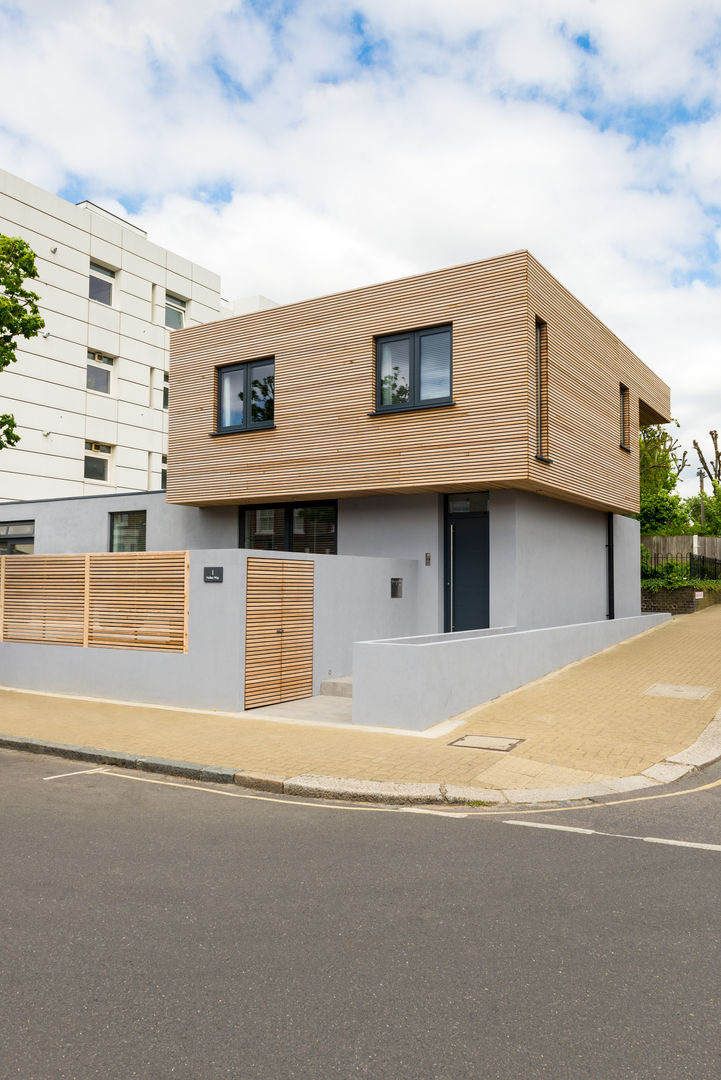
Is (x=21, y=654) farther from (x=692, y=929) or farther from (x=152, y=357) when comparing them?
(x=152, y=357)

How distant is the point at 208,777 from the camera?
7969 mm

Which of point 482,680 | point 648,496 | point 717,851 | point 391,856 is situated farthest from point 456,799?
point 648,496

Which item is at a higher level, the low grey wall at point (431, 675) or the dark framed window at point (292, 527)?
the dark framed window at point (292, 527)

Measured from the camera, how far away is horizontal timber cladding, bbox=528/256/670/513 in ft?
50.4

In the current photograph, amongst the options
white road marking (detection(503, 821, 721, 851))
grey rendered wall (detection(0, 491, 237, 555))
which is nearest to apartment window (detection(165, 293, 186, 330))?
grey rendered wall (detection(0, 491, 237, 555))

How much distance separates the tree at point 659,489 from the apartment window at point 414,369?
12962mm

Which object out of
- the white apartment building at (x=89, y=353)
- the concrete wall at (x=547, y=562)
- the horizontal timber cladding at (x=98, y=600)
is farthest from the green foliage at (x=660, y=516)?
the white apartment building at (x=89, y=353)

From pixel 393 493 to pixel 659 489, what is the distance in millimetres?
22957

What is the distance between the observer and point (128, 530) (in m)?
20.5

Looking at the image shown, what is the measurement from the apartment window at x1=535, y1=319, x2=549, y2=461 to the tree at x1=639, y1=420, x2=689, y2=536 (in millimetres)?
11786

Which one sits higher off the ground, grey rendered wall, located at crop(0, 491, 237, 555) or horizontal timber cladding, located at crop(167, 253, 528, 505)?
horizontal timber cladding, located at crop(167, 253, 528, 505)

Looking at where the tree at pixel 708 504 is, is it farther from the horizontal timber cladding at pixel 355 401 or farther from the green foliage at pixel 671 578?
the horizontal timber cladding at pixel 355 401

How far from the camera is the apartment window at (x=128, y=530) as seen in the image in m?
20.3

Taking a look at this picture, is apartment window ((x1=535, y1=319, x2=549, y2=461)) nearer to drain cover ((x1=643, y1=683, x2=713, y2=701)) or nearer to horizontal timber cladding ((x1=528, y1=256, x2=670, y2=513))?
horizontal timber cladding ((x1=528, y1=256, x2=670, y2=513))
